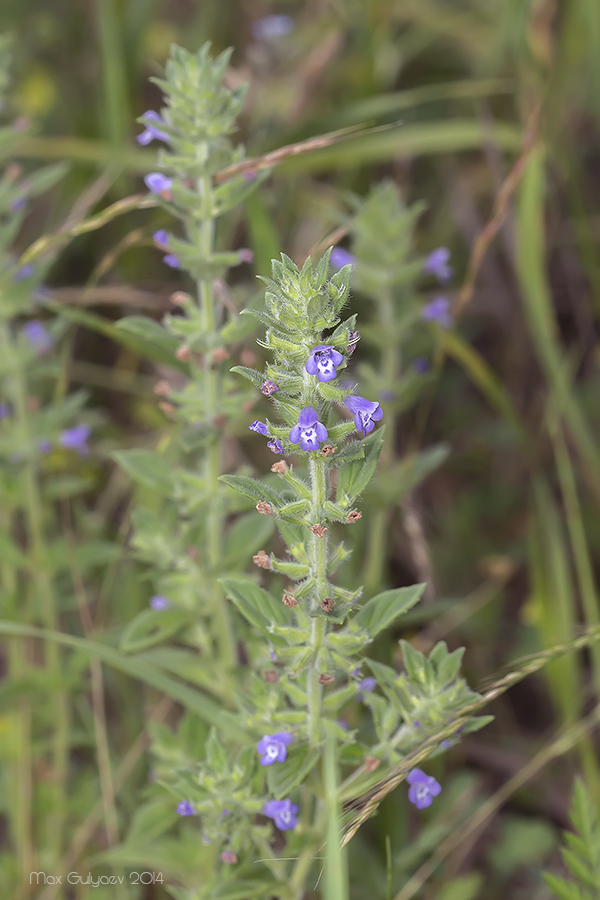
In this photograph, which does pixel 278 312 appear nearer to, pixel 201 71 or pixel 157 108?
pixel 201 71

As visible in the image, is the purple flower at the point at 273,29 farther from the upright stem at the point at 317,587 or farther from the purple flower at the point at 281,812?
the purple flower at the point at 281,812

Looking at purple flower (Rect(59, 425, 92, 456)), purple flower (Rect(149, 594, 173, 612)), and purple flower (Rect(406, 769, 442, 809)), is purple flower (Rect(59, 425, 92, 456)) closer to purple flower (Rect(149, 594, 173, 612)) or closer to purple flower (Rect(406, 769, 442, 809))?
purple flower (Rect(149, 594, 173, 612))

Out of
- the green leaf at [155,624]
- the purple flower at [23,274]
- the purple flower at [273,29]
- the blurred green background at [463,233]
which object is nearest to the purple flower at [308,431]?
the green leaf at [155,624]

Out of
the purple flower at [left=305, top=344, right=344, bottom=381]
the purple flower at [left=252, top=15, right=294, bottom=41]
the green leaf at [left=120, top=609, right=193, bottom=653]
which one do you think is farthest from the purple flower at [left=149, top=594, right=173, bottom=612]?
the purple flower at [left=252, top=15, right=294, bottom=41]

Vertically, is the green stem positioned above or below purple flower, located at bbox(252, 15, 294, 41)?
below

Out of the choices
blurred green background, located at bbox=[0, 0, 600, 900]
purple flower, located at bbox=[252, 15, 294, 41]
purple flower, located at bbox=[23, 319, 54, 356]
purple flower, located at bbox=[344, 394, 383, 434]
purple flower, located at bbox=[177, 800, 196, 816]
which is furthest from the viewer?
purple flower, located at bbox=[252, 15, 294, 41]

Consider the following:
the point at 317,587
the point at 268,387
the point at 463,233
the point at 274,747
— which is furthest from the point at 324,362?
the point at 463,233

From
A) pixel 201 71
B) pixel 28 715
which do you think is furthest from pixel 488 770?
pixel 201 71
